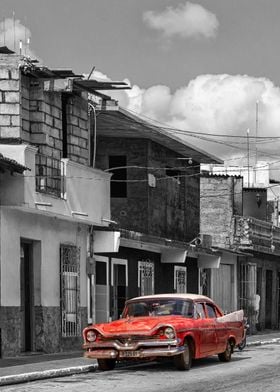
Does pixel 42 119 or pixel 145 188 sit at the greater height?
pixel 42 119

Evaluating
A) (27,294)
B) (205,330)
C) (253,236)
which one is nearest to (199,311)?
(205,330)

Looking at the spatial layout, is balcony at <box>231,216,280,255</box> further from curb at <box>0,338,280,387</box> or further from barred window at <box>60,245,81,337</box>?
curb at <box>0,338,280,387</box>

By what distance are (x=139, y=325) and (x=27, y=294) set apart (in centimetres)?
586

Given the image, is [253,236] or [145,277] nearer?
[145,277]

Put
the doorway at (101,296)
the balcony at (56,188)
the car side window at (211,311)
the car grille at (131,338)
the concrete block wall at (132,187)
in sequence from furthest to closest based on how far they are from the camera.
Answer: the concrete block wall at (132,187) < the doorway at (101,296) < the balcony at (56,188) < the car side window at (211,311) < the car grille at (131,338)

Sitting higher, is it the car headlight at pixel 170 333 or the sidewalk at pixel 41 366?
the car headlight at pixel 170 333

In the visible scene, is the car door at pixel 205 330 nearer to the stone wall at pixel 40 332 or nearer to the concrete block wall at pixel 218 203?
the stone wall at pixel 40 332

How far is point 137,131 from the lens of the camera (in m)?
30.7

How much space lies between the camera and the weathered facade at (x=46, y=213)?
2169cm

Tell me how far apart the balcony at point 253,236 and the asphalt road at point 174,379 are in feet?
63.1

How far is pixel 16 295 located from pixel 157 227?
12309 millimetres

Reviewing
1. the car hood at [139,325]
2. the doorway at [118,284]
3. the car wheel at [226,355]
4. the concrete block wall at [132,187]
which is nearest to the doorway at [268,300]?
the concrete block wall at [132,187]

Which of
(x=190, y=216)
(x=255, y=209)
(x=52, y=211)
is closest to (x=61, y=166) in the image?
(x=52, y=211)

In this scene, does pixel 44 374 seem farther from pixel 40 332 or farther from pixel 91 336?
pixel 40 332
